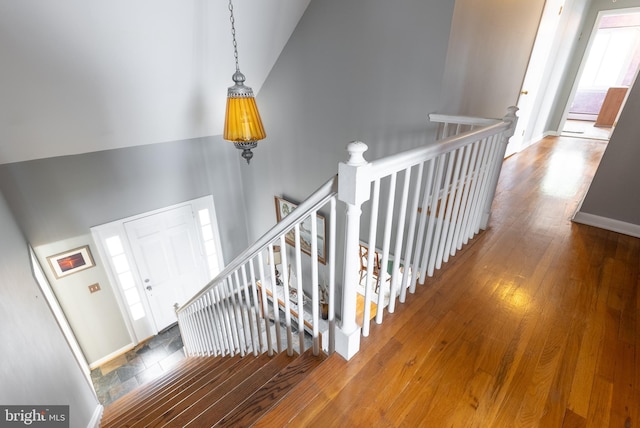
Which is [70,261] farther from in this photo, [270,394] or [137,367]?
[270,394]

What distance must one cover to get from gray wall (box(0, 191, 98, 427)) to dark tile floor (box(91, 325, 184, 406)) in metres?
0.81

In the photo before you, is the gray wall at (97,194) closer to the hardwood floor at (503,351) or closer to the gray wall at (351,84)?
the gray wall at (351,84)

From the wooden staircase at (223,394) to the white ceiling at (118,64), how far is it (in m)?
2.60

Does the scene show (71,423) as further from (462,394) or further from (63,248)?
(462,394)

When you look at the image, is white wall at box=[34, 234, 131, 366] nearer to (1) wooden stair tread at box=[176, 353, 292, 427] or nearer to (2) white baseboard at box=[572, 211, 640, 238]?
(1) wooden stair tread at box=[176, 353, 292, 427]

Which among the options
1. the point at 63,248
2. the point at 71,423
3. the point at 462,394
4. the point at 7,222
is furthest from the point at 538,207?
the point at 63,248

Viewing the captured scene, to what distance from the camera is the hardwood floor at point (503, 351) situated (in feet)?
3.78

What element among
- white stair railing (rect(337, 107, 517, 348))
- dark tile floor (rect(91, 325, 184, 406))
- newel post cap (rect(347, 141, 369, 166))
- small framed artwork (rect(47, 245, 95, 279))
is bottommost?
dark tile floor (rect(91, 325, 184, 406))

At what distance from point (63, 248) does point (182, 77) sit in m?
2.33

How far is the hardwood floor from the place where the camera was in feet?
3.78

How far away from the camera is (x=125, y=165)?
3547 millimetres

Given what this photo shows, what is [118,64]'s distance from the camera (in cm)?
253

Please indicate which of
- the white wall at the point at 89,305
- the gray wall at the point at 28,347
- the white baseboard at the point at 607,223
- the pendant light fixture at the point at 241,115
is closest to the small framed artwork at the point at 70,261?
the white wall at the point at 89,305

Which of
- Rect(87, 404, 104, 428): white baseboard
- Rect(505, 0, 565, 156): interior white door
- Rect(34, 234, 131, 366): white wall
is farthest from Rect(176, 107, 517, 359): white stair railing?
Rect(505, 0, 565, 156): interior white door
